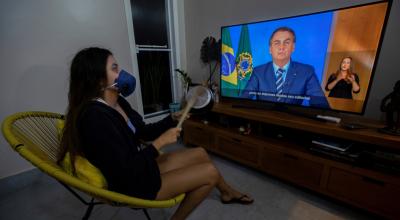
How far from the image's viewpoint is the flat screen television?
1240 mm

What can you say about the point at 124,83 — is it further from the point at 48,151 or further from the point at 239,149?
the point at 239,149

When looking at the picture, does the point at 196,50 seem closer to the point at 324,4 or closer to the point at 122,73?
the point at 324,4

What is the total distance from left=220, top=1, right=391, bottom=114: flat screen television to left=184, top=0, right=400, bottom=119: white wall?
29cm

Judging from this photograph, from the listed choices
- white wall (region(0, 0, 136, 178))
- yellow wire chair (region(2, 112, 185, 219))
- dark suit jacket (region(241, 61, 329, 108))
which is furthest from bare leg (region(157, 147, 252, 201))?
white wall (region(0, 0, 136, 178))

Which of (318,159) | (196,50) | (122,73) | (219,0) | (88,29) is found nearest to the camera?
(122,73)

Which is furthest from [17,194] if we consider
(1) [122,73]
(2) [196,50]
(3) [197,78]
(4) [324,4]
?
(4) [324,4]

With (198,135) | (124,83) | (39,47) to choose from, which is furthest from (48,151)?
(198,135)

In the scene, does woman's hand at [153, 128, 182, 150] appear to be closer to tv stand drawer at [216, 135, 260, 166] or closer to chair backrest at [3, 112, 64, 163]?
chair backrest at [3, 112, 64, 163]

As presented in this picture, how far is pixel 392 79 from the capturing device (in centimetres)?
137

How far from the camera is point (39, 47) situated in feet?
5.21

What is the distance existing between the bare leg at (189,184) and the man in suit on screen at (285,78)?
102 cm

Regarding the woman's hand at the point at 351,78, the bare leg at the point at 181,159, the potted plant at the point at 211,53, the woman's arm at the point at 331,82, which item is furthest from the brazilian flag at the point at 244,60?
the bare leg at the point at 181,159

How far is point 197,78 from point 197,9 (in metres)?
0.88

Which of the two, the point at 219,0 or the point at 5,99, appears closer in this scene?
the point at 5,99
